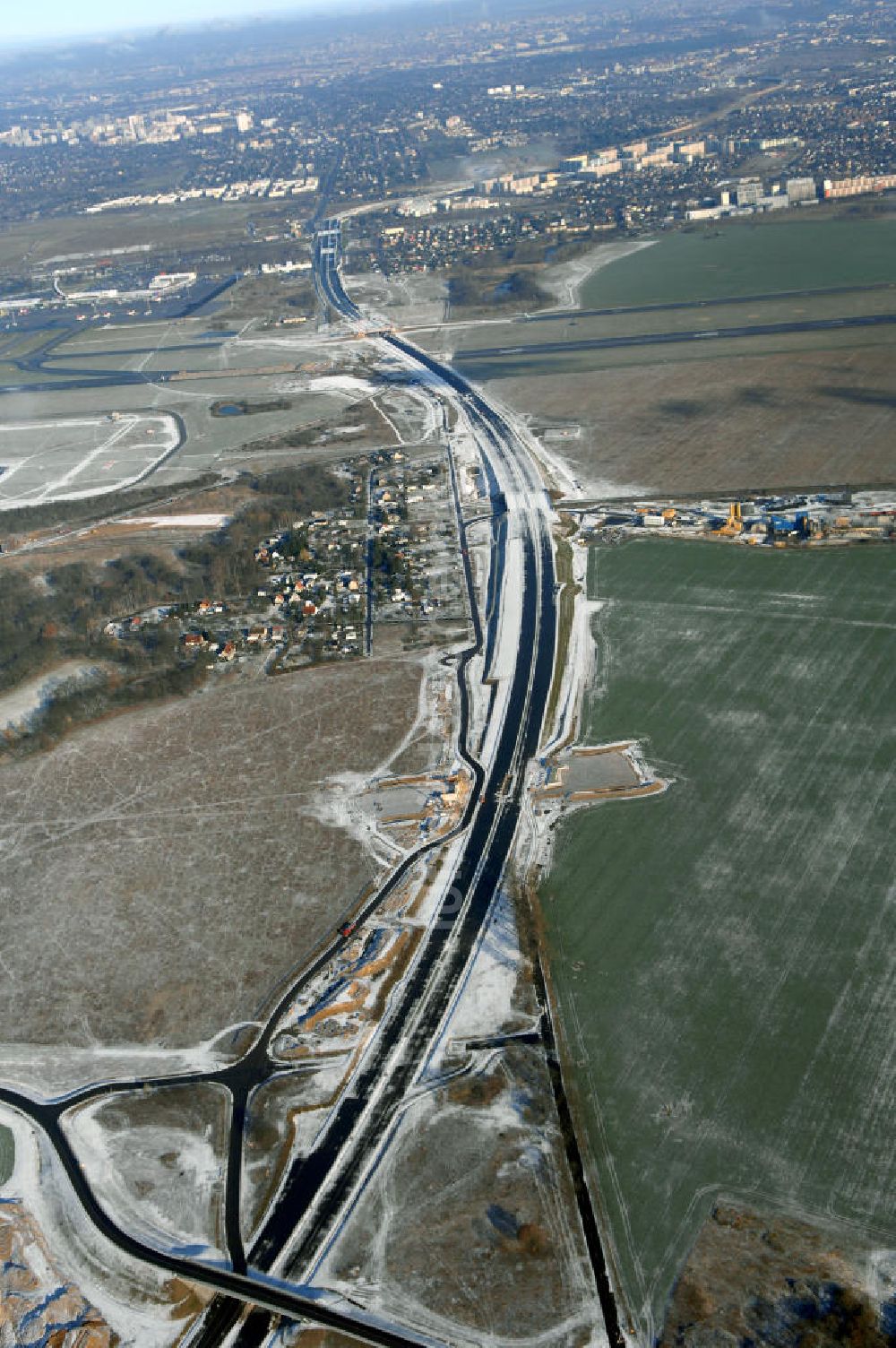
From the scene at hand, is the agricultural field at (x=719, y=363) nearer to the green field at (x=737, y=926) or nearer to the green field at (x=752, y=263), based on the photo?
the green field at (x=752, y=263)

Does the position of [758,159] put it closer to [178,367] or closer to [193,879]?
[178,367]

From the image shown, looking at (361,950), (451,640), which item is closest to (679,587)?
(451,640)

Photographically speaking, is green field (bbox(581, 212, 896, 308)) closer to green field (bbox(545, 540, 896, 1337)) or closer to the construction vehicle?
the construction vehicle

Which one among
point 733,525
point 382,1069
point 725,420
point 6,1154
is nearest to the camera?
point 6,1154

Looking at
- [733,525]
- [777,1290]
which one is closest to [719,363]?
[733,525]

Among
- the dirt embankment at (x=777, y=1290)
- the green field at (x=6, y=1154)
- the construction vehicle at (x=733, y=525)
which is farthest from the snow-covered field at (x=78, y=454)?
the dirt embankment at (x=777, y=1290)

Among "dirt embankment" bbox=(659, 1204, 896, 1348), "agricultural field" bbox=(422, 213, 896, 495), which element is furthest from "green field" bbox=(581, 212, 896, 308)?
"dirt embankment" bbox=(659, 1204, 896, 1348)

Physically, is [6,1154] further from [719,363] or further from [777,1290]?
A: [719,363]
